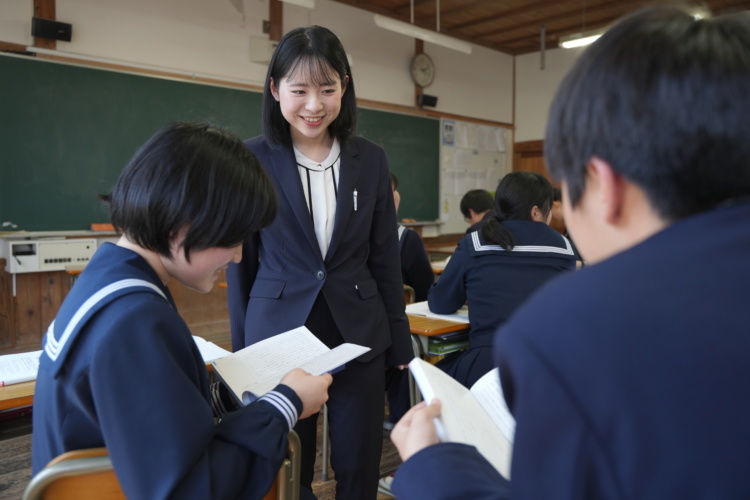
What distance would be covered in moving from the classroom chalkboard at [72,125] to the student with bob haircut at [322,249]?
8.36 feet

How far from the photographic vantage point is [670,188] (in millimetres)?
479

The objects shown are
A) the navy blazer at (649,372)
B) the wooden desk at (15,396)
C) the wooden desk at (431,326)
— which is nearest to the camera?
the navy blazer at (649,372)

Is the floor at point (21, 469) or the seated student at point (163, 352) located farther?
the floor at point (21, 469)

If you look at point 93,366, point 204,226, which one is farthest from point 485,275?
point 93,366

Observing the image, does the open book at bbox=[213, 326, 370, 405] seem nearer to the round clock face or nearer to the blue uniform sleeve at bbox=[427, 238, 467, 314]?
the blue uniform sleeve at bbox=[427, 238, 467, 314]

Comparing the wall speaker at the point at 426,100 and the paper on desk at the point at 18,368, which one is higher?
the wall speaker at the point at 426,100

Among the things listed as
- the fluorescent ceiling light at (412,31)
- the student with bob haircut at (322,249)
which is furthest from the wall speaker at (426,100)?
the student with bob haircut at (322,249)

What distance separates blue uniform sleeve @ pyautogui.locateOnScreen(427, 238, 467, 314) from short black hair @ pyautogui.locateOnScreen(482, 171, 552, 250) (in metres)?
0.16

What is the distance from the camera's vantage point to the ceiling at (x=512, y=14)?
6.35 metres

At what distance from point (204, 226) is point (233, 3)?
16.6ft

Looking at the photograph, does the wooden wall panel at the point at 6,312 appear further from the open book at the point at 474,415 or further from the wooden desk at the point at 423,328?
the open book at the point at 474,415

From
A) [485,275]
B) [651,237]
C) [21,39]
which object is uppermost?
[21,39]

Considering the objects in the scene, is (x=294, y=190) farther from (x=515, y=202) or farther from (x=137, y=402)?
(x=515, y=202)

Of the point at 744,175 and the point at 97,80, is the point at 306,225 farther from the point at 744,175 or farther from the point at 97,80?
the point at 97,80
